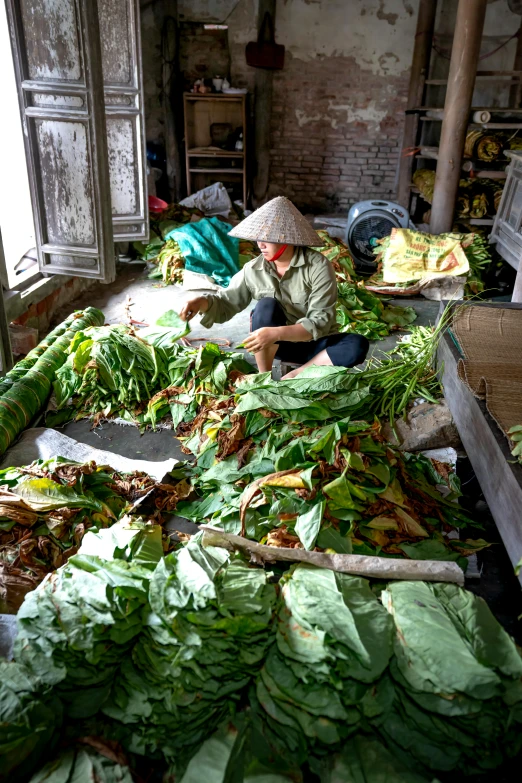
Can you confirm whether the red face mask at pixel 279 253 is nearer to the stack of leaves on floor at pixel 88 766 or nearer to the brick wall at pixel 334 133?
the stack of leaves on floor at pixel 88 766

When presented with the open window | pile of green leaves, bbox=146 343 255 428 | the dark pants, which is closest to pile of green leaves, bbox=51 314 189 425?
pile of green leaves, bbox=146 343 255 428

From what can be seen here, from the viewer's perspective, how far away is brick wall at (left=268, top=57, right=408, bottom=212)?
9602mm

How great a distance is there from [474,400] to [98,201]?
3.66 metres

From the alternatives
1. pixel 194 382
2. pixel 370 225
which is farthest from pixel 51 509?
pixel 370 225

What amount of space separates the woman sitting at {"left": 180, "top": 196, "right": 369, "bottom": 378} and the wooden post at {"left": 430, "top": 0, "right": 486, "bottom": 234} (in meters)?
3.92

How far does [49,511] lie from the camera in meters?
2.45

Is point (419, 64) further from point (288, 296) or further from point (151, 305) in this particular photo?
point (288, 296)

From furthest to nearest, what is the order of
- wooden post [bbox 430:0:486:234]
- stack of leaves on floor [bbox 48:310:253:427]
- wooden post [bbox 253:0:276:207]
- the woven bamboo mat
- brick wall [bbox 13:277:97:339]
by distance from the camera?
wooden post [bbox 253:0:276:207]
wooden post [bbox 430:0:486:234]
brick wall [bbox 13:277:97:339]
stack of leaves on floor [bbox 48:310:253:427]
the woven bamboo mat

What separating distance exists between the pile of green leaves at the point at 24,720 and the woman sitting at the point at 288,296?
2138 mm

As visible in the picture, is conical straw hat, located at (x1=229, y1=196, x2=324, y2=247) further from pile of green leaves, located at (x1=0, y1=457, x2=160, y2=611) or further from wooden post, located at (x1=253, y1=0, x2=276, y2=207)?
wooden post, located at (x1=253, y1=0, x2=276, y2=207)

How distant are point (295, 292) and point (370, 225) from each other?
3.71 metres

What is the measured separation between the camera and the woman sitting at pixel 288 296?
3.34 meters

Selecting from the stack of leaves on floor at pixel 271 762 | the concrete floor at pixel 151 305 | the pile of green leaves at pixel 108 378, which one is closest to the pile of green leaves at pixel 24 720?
the stack of leaves on floor at pixel 271 762

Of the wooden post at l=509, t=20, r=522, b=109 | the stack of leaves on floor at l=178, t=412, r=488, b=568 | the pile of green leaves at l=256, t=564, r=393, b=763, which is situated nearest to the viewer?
the pile of green leaves at l=256, t=564, r=393, b=763
